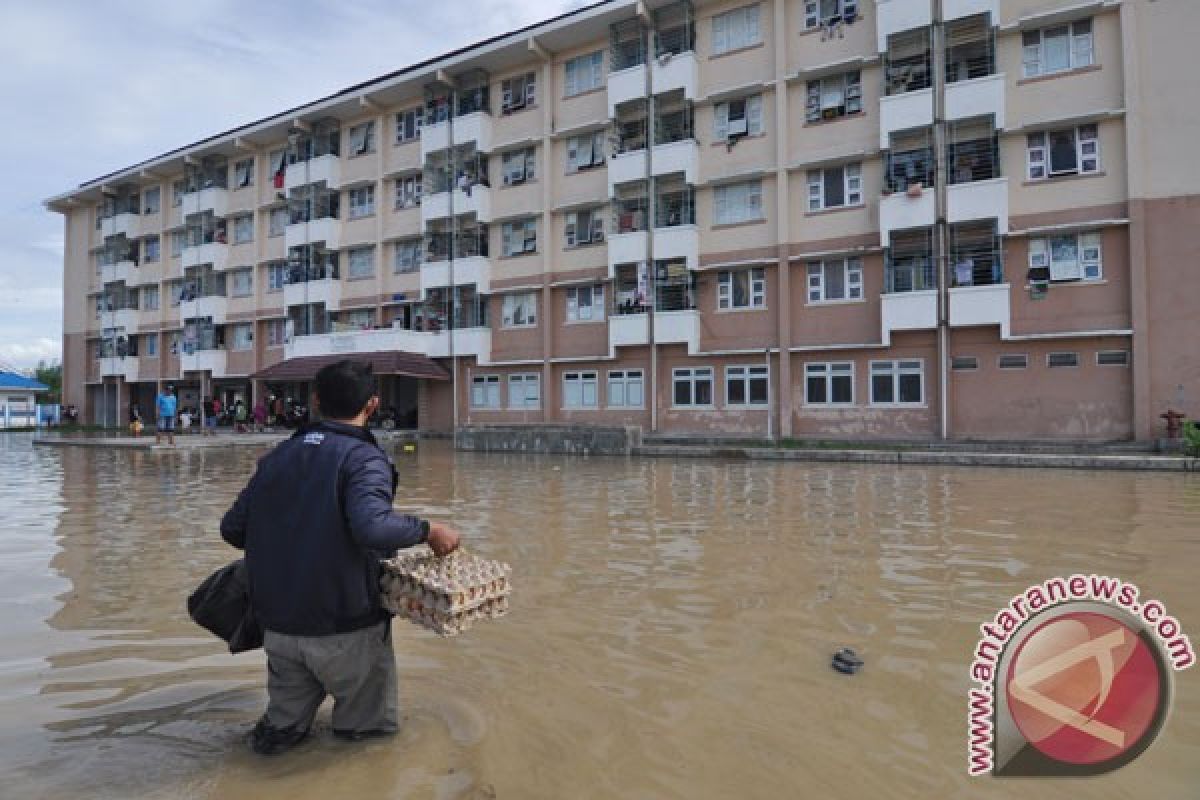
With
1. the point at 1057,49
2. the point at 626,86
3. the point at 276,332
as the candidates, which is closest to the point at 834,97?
the point at 1057,49

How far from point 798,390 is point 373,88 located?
2370cm

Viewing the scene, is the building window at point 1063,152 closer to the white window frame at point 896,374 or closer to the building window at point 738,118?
the white window frame at point 896,374

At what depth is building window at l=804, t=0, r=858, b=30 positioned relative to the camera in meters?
23.6

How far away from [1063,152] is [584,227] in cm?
1623

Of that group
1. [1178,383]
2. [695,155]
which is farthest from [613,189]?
[1178,383]

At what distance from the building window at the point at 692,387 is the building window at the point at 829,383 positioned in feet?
11.5

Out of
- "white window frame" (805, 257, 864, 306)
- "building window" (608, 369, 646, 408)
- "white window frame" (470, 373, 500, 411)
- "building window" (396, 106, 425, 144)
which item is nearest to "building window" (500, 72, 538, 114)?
"building window" (396, 106, 425, 144)

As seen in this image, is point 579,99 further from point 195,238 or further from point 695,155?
point 195,238

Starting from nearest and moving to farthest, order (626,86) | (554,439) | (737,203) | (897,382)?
(554,439) → (897,382) → (737,203) → (626,86)

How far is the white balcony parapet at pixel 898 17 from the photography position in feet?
71.5

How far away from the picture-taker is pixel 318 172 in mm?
35250

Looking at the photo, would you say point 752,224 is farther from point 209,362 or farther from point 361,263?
point 209,362

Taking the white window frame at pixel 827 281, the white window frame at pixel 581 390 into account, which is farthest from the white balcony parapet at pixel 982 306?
the white window frame at pixel 581 390

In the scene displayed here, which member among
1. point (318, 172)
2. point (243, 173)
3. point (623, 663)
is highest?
point (243, 173)
